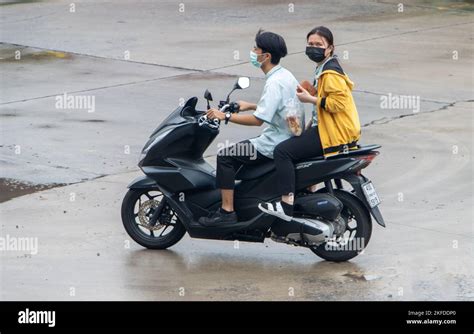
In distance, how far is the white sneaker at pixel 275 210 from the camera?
834 cm

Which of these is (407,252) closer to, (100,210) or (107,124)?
(100,210)

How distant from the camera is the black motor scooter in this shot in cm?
829

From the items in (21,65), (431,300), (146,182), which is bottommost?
(431,300)

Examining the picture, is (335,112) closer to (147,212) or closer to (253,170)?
(253,170)

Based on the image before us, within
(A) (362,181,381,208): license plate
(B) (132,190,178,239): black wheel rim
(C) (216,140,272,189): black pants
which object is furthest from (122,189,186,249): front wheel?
(A) (362,181,381,208): license plate

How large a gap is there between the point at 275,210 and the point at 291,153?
0.45 m

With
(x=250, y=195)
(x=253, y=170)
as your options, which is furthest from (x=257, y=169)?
(x=250, y=195)

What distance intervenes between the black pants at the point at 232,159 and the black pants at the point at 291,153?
0.67 ft

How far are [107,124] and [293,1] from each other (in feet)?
30.9

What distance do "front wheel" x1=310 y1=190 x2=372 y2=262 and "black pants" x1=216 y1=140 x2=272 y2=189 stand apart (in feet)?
2.31

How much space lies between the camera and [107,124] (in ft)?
42.2

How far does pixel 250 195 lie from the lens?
852cm

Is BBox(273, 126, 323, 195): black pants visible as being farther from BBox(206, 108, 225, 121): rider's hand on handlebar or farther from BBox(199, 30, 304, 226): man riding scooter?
BBox(206, 108, 225, 121): rider's hand on handlebar
